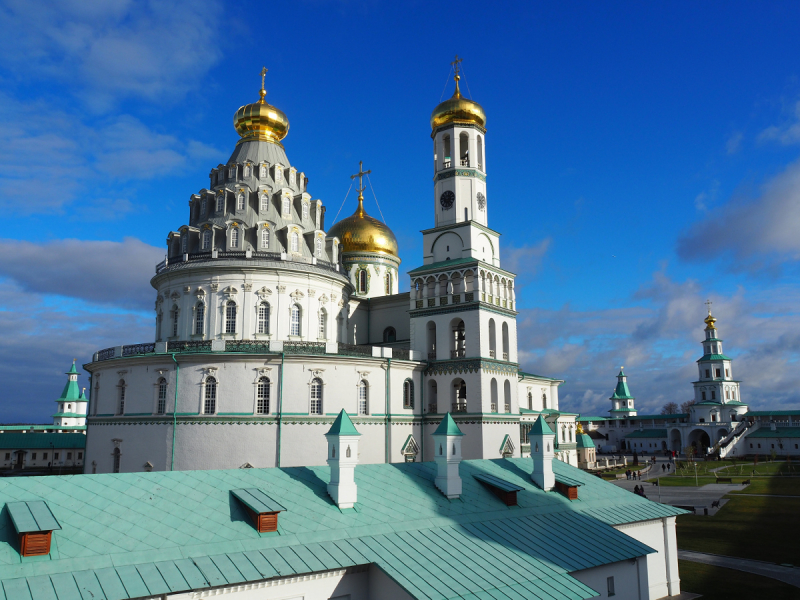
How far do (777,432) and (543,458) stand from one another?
81.9 meters

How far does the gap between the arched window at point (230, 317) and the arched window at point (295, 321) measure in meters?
3.27

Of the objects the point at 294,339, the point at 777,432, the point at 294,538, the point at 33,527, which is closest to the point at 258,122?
the point at 294,339

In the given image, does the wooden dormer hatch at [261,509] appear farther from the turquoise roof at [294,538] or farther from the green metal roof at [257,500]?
the turquoise roof at [294,538]

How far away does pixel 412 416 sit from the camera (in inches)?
1542

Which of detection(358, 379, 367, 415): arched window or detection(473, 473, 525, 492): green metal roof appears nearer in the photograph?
detection(473, 473, 525, 492): green metal roof

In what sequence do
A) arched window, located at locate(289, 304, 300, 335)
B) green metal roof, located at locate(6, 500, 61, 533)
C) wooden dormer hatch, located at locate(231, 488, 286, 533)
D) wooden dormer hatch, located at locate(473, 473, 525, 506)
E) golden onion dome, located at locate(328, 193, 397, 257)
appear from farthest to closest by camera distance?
golden onion dome, located at locate(328, 193, 397, 257)
arched window, located at locate(289, 304, 300, 335)
wooden dormer hatch, located at locate(473, 473, 525, 506)
wooden dormer hatch, located at locate(231, 488, 286, 533)
green metal roof, located at locate(6, 500, 61, 533)

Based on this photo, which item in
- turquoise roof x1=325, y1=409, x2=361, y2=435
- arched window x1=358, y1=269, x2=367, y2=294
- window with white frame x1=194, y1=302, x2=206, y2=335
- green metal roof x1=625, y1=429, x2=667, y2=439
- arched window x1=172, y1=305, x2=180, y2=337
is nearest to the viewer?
turquoise roof x1=325, y1=409, x2=361, y2=435

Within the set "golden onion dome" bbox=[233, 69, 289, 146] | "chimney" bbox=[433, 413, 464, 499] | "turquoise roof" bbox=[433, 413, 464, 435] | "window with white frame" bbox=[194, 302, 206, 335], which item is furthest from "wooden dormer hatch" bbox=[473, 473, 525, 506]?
"golden onion dome" bbox=[233, 69, 289, 146]

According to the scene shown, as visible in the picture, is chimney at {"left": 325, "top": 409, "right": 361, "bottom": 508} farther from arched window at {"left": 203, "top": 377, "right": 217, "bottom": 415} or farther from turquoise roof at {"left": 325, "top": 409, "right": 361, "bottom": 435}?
arched window at {"left": 203, "top": 377, "right": 217, "bottom": 415}

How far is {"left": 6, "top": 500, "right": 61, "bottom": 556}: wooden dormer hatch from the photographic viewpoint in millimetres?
11859

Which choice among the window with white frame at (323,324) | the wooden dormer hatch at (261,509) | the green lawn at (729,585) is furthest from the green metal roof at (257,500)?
the window with white frame at (323,324)

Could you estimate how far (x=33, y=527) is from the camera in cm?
1198

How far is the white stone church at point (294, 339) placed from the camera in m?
33.6

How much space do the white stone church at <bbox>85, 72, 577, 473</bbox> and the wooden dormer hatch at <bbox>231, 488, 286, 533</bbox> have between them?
17.8 m
